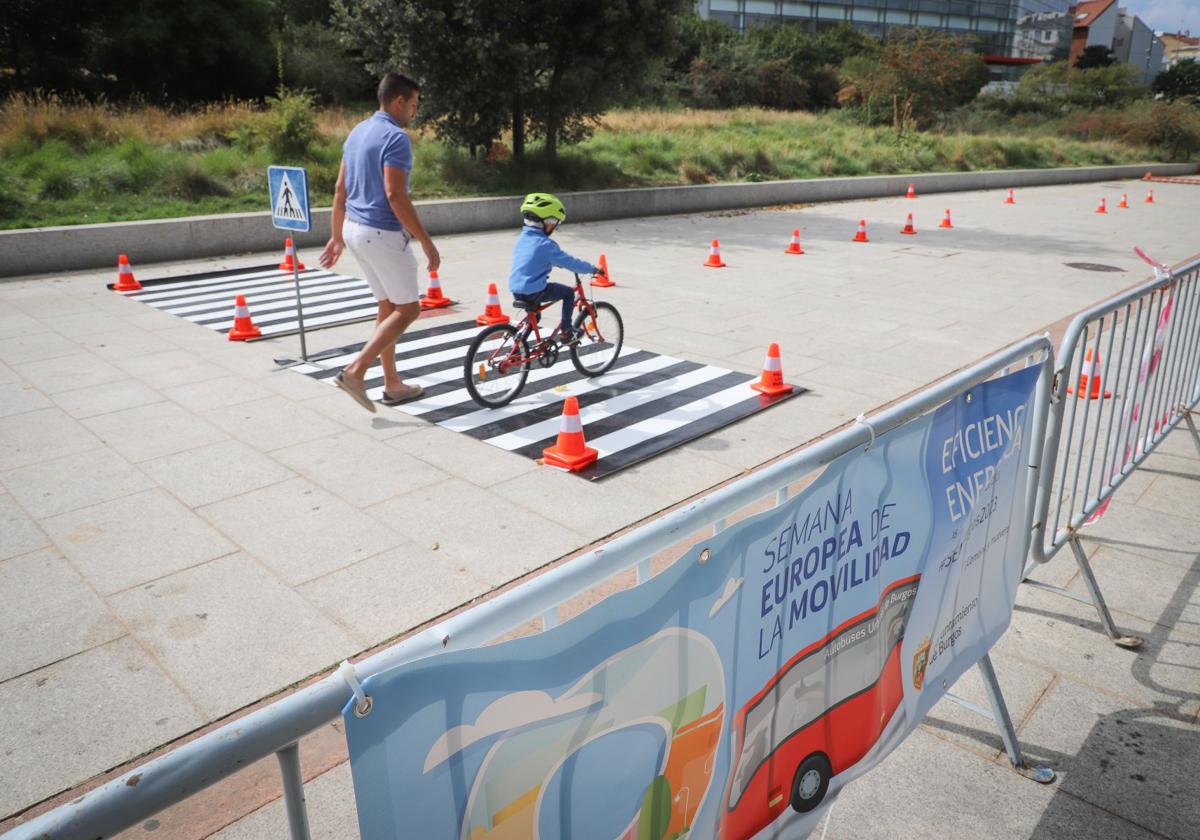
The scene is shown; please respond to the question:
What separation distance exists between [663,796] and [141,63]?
120 ft

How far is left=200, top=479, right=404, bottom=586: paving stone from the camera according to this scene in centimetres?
457

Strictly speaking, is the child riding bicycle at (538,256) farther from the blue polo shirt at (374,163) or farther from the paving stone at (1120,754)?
the paving stone at (1120,754)

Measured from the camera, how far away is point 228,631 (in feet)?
12.9

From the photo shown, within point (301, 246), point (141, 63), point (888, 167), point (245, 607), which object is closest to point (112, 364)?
point (245, 607)

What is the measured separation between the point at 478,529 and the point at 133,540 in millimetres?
1878

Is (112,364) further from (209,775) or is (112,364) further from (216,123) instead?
(216,123)

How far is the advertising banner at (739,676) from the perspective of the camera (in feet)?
4.79

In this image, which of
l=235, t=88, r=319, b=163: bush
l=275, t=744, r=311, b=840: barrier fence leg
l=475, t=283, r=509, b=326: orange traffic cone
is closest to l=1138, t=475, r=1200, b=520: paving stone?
l=275, t=744, r=311, b=840: barrier fence leg

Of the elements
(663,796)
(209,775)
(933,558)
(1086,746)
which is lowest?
(1086,746)

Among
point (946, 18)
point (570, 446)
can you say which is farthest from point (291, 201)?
point (946, 18)

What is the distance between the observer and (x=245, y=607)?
13.5 feet

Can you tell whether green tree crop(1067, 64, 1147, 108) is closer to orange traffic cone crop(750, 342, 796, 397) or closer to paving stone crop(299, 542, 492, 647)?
orange traffic cone crop(750, 342, 796, 397)

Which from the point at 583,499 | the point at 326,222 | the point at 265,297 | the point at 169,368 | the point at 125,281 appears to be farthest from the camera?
the point at 326,222

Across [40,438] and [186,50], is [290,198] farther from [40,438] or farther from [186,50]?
[186,50]
